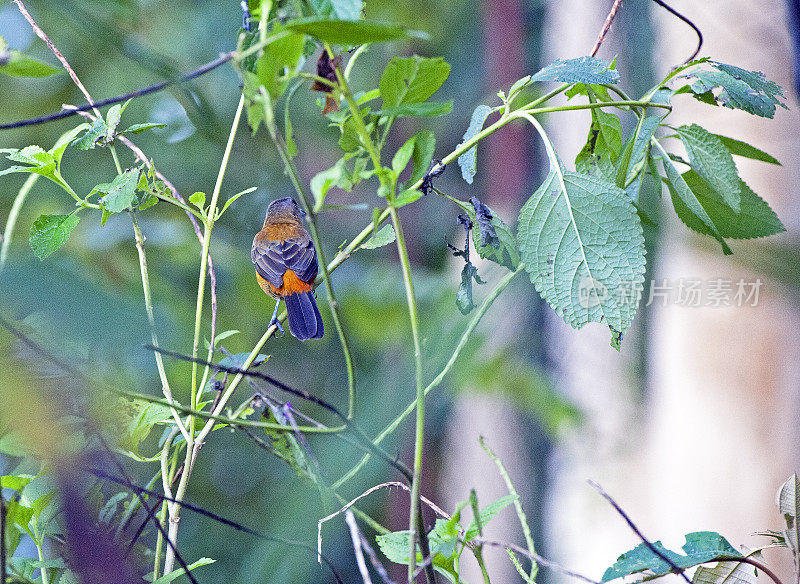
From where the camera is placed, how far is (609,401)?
2484 mm

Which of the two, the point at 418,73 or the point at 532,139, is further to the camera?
the point at 532,139

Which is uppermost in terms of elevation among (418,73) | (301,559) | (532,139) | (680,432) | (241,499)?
(418,73)

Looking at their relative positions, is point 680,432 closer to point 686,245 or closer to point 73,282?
point 686,245

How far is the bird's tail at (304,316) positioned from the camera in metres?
0.92

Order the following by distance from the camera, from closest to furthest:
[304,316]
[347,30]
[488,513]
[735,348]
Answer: [347,30], [488,513], [304,316], [735,348]

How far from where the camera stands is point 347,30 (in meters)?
0.28

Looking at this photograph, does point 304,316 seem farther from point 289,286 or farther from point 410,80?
point 410,80

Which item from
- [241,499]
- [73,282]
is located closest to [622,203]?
[73,282]

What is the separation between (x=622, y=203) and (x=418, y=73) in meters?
0.17

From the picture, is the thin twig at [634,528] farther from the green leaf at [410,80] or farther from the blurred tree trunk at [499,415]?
the blurred tree trunk at [499,415]

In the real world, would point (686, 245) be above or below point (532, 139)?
below

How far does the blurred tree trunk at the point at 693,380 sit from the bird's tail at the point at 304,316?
1.27 m

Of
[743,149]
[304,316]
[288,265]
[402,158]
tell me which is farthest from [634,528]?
[288,265]

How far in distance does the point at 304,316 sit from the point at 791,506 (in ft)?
2.29
